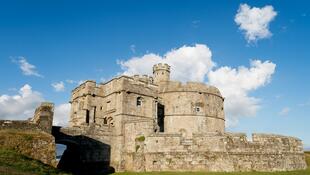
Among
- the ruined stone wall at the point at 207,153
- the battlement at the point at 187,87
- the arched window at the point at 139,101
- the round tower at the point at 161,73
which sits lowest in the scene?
the ruined stone wall at the point at 207,153

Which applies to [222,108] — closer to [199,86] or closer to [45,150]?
[199,86]

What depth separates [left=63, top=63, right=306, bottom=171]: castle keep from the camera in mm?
27844

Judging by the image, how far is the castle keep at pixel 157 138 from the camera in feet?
91.4

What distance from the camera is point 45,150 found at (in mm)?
18312

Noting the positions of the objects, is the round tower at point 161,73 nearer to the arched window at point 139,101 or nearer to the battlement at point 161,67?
the battlement at point 161,67

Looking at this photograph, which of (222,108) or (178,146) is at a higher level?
(222,108)

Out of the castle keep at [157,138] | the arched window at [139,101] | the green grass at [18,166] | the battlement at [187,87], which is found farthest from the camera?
the battlement at [187,87]

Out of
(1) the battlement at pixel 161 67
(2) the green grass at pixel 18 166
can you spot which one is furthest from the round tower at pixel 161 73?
(2) the green grass at pixel 18 166

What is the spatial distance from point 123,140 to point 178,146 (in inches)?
241

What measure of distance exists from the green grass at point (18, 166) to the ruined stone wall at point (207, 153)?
13487 millimetres

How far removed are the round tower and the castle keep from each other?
4.33 metres

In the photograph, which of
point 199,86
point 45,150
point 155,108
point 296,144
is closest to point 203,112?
point 199,86

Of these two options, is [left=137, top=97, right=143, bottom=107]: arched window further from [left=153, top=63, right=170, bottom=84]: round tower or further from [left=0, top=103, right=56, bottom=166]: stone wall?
[left=0, top=103, right=56, bottom=166]: stone wall

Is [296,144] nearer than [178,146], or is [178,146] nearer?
[178,146]
